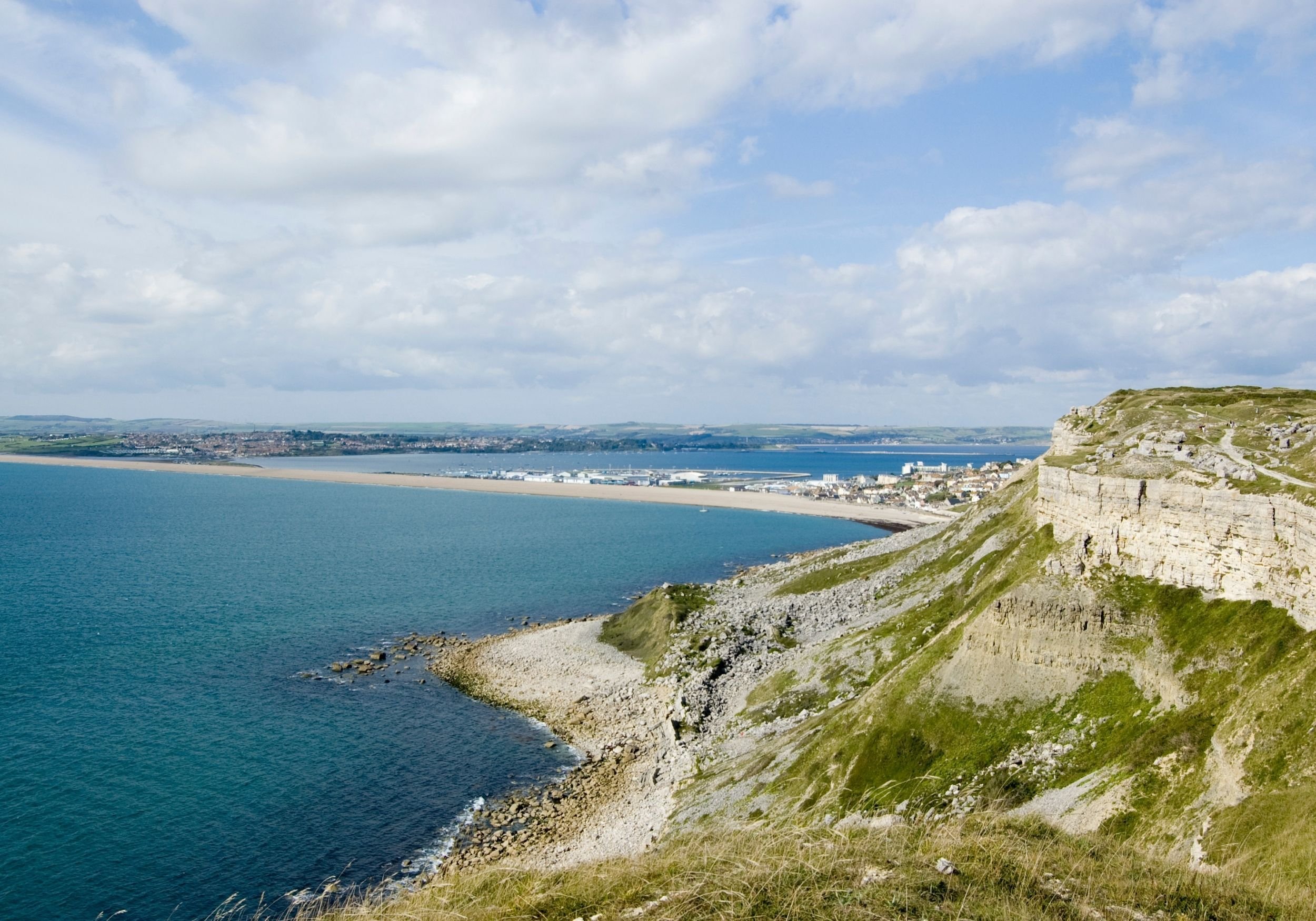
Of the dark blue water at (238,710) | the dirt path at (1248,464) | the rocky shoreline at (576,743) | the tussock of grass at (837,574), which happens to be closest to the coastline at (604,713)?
the rocky shoreline at (576,743)

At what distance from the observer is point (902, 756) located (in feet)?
103

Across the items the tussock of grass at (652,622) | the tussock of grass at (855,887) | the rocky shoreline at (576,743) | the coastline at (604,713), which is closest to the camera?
the tussock of grass at (855,887)

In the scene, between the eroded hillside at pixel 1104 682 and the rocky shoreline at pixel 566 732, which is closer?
the eroded hillside at pixel 1104 682

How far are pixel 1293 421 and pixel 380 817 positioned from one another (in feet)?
162

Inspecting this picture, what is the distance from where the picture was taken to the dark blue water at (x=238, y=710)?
33.4 meters

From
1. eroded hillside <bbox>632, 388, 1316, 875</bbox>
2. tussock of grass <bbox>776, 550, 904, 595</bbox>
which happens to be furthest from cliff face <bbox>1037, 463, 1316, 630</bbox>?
tussock of grass <bbox>776, 550, 904, 595</bbox>

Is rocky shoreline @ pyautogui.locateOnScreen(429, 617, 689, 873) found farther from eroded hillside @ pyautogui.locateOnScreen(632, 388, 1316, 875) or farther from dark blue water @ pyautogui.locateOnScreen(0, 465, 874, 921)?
eroded hillside @ pyautogui.locateOnScreen(632, 388, 1316, 875)

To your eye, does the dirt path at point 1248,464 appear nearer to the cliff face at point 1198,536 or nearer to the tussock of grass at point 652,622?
the cliff face at point 1198,536

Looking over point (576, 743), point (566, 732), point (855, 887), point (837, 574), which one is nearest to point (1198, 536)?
point (855, 887)

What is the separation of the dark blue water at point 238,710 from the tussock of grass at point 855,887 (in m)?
23.9

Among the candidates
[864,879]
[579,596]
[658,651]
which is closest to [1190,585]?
[864,879]

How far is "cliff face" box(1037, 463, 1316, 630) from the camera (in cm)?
2684

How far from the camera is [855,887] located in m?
11.5

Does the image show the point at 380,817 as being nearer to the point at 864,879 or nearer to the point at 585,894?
the point at 585,894
